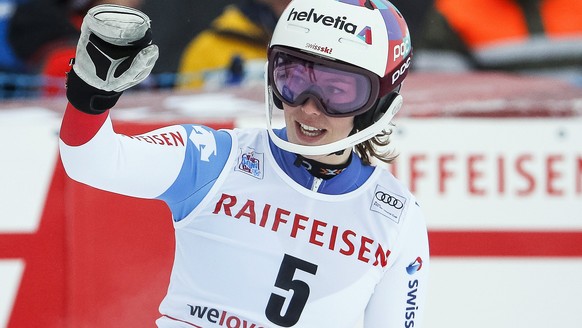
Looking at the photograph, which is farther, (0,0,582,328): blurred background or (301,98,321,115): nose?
(0,0,582,328): blurred background

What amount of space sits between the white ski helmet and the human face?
0.08 ft

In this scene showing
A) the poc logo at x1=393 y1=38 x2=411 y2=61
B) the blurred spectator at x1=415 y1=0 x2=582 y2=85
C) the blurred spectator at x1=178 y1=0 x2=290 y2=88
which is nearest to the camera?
the poc logo at x1=393 y1=38 x2=411 y2=61

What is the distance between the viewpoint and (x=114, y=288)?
14.5 ft

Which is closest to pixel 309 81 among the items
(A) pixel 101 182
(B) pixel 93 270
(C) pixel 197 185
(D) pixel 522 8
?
(C) pixel 197 185

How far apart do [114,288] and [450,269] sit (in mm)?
1315

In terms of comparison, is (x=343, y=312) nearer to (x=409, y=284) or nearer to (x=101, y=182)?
(x=409, y=284)

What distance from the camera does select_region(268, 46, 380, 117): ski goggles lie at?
330 centimetres

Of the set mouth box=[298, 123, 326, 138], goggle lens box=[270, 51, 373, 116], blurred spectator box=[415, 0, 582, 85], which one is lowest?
mouth box=[298, 123, 326, 138]

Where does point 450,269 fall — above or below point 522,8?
below

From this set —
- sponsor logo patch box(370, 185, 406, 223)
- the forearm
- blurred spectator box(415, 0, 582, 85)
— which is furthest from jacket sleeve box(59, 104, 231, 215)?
blurred spectator box(415, 0, 582, 85)

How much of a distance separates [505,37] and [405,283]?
8.20 feet

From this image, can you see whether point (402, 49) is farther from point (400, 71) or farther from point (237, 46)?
point (237, 46)

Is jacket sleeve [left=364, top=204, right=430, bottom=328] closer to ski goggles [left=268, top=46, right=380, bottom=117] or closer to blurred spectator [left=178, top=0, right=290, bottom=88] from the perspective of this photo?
ski goggles [left=268, top=46, right=380, bottom=117]

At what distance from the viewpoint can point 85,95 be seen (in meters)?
2.83
